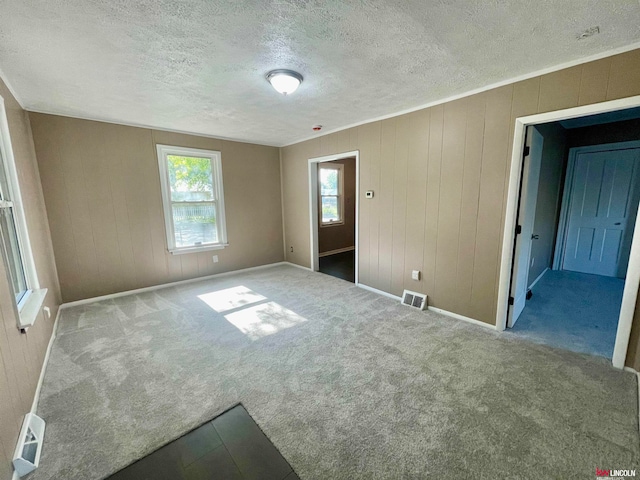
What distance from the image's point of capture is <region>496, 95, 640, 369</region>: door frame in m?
2.00

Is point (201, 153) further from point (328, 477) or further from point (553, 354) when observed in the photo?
point (553, 354)

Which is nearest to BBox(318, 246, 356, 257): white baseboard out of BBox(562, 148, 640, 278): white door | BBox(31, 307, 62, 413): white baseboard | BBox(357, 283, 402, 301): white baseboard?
BBox(357, 283, 402, 301): white baseboard

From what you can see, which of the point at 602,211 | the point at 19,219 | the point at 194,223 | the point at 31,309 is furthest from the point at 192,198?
the point at 602,211

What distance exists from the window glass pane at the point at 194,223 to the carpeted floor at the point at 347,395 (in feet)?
5.27

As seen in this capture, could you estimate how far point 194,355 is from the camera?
242 centimetres

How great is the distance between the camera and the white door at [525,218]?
2.52 meters

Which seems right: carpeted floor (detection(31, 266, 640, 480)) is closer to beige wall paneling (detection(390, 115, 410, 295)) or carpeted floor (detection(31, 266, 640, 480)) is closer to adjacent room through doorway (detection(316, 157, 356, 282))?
beige wall paneling (detection(390, 115, 410, 295))

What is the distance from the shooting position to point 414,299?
3396 mm

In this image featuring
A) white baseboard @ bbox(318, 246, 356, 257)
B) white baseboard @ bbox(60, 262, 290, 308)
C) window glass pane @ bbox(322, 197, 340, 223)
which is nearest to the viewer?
white baseboard @ bbox(60, 262, 290, 308)

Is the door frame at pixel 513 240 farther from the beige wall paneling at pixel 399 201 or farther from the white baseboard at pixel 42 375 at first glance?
the white baseboard at pixel 42 375

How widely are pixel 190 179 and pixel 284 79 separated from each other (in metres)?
2.89

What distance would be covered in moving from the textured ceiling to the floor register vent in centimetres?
237

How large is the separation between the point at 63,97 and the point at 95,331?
252 centimetres

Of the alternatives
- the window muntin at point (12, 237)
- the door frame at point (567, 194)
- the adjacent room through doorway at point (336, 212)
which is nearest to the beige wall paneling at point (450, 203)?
the adjacent room through doorway at point (336, 212)
